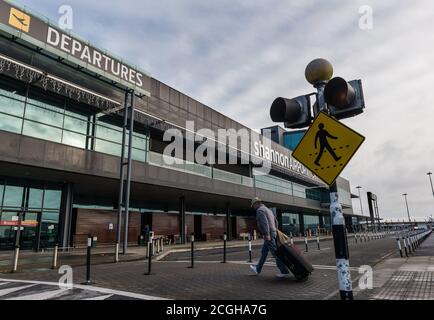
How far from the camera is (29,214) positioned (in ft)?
60.8

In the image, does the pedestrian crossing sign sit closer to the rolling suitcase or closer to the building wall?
the rolling suitcase

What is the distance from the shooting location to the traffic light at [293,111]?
4.47 meters

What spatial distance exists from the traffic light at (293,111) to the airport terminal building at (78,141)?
14.7 meters

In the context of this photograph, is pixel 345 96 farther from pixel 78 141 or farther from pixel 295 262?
pixel 78 141

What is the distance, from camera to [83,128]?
19438mm

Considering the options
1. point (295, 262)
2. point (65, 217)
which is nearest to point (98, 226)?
point (65, 217)

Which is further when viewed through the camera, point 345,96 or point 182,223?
point 182,223

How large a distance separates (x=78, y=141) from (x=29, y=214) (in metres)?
5.12

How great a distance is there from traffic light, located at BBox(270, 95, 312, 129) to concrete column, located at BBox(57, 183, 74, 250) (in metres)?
17.8

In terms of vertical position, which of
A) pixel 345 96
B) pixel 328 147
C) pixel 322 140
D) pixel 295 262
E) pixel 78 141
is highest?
pixel 78 141

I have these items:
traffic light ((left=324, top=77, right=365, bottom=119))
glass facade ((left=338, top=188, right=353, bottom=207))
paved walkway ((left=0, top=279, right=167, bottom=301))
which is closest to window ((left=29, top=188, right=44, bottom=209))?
paved walkway ((left=0, top=279, right=167, bottom=301))

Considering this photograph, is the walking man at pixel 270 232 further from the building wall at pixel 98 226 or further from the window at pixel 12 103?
the building wall at pixel 98 226
